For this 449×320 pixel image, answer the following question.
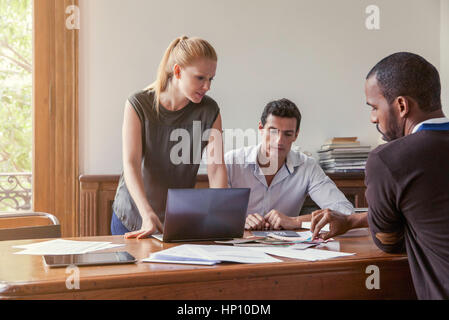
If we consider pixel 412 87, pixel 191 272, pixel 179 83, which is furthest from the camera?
pixel 179 83

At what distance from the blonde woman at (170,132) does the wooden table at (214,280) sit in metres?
0.71

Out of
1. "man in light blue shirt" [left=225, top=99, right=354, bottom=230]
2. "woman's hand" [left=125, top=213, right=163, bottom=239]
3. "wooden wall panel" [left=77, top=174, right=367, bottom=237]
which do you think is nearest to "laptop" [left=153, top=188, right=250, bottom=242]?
"woman's hand" [left=125, top=213, right=163, bottom=239]

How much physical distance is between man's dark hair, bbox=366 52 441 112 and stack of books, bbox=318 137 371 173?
189 cm

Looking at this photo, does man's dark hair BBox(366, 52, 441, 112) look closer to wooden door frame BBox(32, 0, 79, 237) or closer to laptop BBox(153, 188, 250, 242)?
laptop BBox(153, 188, 250, 242)

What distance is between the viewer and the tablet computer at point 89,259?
1273 mm

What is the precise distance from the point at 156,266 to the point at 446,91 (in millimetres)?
3103

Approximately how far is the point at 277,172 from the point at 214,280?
147cm

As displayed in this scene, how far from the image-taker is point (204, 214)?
1.64m

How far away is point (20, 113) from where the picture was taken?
3.12 metres

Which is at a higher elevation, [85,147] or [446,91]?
[446,91]

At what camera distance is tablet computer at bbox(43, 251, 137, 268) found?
1273 millimetres
